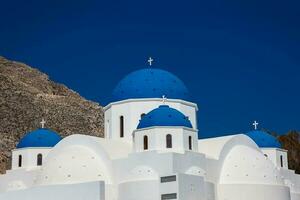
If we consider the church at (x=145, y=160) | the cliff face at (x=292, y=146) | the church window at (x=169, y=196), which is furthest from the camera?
the cliff face at (x=292, y=146)

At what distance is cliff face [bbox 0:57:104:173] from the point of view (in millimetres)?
50062

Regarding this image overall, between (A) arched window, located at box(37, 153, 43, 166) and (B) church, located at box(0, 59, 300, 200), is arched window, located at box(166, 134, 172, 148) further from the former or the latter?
(A) arched window, located at box(37, 153, 43, 166)

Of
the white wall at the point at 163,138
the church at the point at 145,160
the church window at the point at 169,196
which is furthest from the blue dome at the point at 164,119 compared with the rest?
the church window at the point at 169,196

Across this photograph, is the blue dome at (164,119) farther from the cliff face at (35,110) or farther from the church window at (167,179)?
the cliff face at (35,110)

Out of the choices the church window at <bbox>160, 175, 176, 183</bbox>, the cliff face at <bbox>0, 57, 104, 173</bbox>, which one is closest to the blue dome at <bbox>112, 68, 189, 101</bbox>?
the church window at <bbox>160, 175, 176, 183</bbox>

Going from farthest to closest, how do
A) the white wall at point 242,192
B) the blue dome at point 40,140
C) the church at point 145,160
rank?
the blue dome at point 40,140, the white wall at point 242,192, the church at point 145,160

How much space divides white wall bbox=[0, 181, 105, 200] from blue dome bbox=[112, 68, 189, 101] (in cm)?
585

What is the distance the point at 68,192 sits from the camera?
71.0 ft

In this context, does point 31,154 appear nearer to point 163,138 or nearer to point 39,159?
point 39,159

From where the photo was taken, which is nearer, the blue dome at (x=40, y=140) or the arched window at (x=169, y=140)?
the arched window at (x=169, y=140)

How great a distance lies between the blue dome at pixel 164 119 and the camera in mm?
22625

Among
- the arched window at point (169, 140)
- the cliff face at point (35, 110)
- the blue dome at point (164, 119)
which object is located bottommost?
the arched window at point (169, 140)

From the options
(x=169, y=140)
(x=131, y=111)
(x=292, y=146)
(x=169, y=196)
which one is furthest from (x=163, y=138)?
(x=292, y=146)

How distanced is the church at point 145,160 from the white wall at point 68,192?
1.3 inches
